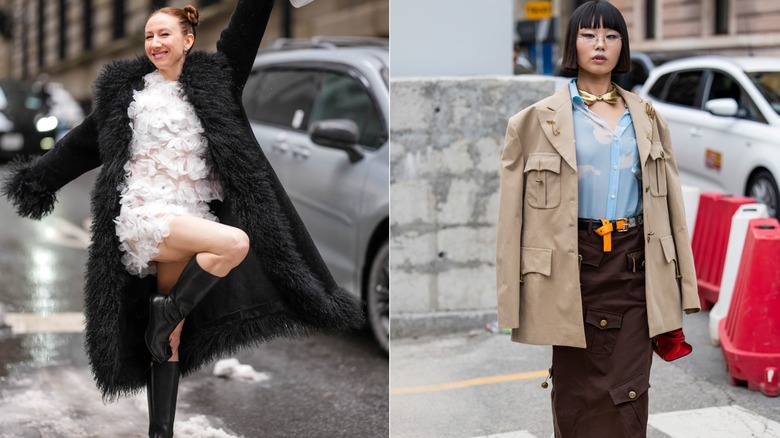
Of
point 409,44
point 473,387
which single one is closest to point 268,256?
point 473,387

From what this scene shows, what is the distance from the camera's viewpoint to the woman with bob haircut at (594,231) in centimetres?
374

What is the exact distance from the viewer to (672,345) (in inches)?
156

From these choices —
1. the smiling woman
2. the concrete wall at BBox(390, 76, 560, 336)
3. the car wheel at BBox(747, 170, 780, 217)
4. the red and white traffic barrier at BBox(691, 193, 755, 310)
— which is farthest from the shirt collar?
the car wheel at BBox(747, 170, 780, 217)

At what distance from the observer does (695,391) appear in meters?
5.52

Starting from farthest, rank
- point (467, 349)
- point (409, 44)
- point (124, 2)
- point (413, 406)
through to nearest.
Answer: point (124, 2), point (409, 44), point (467, 349), point (413, 406)

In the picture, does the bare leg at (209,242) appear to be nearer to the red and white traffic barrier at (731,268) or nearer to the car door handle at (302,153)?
the car door handle at (302,153)

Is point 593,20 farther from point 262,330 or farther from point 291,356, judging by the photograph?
point 291,356

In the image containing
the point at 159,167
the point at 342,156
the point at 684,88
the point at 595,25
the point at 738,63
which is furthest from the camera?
the point at 684,88

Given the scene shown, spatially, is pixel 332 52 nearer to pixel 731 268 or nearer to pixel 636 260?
pixel 731 268

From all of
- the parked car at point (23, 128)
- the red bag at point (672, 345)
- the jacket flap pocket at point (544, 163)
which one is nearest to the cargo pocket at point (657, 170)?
the jacket flap pocket at point (544, 163)

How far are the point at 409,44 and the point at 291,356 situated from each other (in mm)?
2333

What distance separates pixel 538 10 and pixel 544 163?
37.5 feet

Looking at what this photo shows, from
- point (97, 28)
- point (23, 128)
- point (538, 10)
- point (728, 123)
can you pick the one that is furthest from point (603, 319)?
point (97, 28)

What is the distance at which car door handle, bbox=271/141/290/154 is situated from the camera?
7.04m
